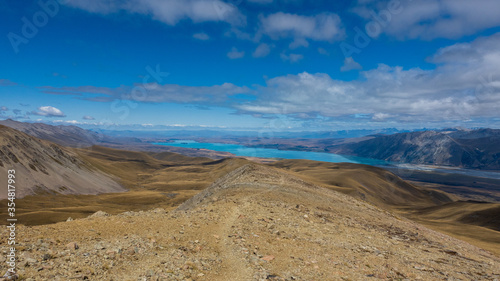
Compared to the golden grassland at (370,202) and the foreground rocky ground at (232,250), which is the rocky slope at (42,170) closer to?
the golden grassland at (370,202)

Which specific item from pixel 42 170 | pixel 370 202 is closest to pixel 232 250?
pixel 370 202

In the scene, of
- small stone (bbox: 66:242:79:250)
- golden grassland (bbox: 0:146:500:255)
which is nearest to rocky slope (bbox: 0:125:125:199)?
golden grassland (bbox: 0:146:500:255)

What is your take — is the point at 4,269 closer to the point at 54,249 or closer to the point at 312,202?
the point at 54,249

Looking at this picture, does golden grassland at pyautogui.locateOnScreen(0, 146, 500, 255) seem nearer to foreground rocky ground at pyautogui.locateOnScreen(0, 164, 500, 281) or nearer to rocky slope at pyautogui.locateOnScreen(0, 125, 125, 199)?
rocky slope at pyautogui.locateOnScreen(0, 125, 125, 199)

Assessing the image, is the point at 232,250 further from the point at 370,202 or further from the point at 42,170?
the point at 42,170

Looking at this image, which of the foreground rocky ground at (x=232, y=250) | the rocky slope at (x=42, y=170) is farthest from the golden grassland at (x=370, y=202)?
the foreground rocky ground at (x=232, y=250)

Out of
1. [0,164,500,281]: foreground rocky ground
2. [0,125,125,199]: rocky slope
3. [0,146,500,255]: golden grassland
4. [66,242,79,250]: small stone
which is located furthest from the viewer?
[0,125,125,199]: rocky slope

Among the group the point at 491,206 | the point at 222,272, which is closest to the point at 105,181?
the point at 222,272
